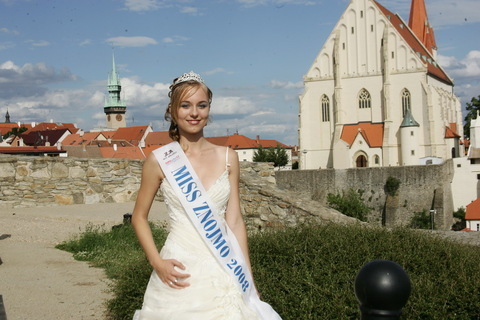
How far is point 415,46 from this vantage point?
2896 inches

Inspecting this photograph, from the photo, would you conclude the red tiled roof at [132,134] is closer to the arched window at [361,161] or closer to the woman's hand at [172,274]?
the arched window at [361,161]

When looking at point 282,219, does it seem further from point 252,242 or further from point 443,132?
point 443,132

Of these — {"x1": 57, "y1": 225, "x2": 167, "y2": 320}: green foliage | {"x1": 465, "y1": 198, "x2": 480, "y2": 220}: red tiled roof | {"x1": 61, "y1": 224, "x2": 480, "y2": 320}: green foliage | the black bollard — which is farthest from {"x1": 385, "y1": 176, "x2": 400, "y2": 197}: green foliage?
the black bollard

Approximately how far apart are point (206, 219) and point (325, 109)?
6620 cm

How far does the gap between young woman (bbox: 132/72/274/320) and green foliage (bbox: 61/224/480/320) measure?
182 centimetres

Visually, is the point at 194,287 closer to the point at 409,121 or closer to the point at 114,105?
the point at 409,121

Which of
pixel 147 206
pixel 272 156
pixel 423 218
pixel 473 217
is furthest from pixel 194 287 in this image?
pixel 272 156

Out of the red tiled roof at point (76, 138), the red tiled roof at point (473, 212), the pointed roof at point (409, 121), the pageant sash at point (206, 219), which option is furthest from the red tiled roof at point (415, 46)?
the pageant sash at point (206, 219)

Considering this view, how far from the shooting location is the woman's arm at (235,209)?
9.89ft

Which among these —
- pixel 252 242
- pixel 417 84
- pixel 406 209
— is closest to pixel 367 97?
pixel 417 84

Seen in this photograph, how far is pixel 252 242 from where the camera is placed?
615 cm

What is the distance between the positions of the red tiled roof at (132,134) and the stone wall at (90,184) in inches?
4283

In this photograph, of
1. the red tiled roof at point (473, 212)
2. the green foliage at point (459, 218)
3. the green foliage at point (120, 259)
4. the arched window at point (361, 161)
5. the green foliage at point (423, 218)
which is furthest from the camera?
the arched window at point (361, 161)

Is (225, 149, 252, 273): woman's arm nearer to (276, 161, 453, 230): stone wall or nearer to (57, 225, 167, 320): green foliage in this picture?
(57, 225, 167, 320): green foliage
